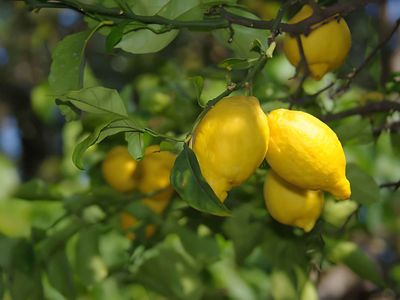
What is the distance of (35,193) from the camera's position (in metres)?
1.36

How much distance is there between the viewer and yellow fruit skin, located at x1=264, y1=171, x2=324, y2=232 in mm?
1025

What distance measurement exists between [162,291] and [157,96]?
425 millimetres

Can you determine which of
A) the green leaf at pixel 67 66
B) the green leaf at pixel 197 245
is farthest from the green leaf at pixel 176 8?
the green leaf at pixel 197 245

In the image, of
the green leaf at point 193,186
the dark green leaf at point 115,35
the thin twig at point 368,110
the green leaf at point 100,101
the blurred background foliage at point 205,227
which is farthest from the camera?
the blurred background foliage at point 205,227

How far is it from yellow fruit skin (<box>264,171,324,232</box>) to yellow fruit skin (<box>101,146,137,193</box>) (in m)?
0.35

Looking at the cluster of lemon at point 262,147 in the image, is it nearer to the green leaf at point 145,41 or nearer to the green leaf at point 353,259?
the green leaf at point 145,41

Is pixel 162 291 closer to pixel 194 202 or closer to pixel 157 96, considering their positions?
pixel 157 96

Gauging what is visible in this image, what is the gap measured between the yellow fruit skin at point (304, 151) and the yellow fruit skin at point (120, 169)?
52 centimetres

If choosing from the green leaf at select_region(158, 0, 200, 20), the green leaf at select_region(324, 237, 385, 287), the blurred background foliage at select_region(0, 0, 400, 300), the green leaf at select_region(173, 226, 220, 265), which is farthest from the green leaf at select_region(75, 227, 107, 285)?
the green leaf at select_region(158, 0, 200, 20)

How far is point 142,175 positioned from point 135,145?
46 cm

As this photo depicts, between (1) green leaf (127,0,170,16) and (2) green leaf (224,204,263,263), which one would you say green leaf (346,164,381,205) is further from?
(1) green leaf (127,0,170,16)

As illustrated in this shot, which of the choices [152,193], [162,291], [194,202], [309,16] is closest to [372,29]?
[309,16]

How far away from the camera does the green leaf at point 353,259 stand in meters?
1.39

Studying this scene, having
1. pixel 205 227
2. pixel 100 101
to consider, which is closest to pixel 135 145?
pixel 100 101
